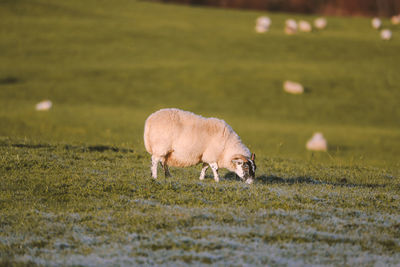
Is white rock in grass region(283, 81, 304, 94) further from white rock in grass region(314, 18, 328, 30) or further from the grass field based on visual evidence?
white rock in grass region(314, 18, 328, 30)

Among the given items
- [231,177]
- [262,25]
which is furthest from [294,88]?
[231,177]

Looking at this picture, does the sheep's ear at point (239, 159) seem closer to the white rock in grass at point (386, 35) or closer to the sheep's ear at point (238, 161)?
the sheep's ear at point (238, 161)

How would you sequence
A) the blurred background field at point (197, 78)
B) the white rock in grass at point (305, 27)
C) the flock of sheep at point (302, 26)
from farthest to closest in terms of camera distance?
1. the white rock in grass at point (305, 27)
2. the flock of sheep at point (302, 26)
3. the blurred background field at point (197, 78)

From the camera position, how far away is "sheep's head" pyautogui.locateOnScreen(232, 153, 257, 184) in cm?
1273

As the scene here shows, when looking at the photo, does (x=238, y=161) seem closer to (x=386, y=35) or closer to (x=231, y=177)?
(x=231, y=177)

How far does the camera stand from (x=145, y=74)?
42.7 metres

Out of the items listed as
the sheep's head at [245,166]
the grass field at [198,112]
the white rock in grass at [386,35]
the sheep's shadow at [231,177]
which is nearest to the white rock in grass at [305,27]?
the grass field at [198,112]

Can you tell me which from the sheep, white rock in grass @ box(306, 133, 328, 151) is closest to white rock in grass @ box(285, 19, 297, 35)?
white rock in grass @ box(306, 133, 328, 151)

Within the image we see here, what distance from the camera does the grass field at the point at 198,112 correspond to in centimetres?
874

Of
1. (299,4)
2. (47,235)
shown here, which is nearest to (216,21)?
(299,4)

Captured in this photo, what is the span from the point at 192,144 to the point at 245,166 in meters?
1.36

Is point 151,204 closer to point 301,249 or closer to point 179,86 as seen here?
point 301,249

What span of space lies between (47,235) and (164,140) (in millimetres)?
4417

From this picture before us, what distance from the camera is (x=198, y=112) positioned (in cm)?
3512
